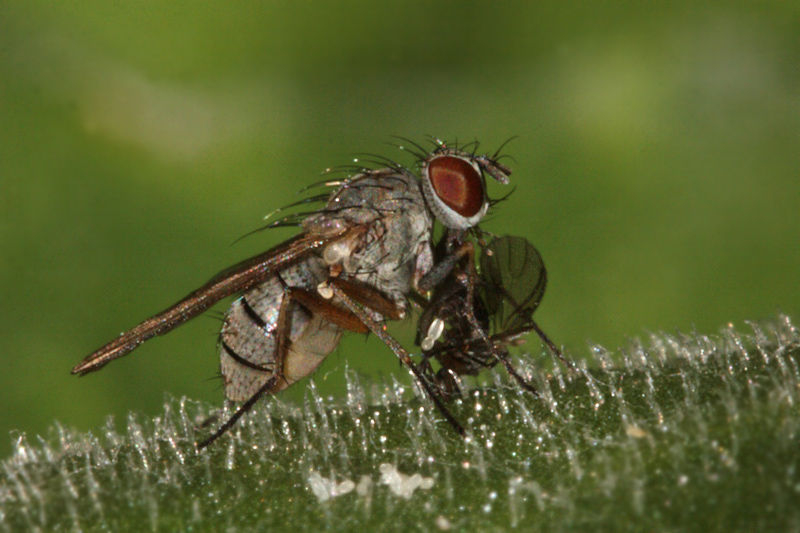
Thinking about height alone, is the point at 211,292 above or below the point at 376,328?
above

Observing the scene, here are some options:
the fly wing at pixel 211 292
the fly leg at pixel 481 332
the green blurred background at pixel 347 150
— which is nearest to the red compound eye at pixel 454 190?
the fly leg at pixel 481 332

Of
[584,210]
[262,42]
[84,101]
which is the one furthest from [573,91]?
[84,101]

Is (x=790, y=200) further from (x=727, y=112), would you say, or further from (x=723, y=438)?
(x=723, y=438)

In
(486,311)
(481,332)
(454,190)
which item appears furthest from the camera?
(454,190)

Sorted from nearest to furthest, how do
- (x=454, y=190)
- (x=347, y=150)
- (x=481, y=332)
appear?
(x=481, y=332), (x=454, y=190), (x=347, y=150)

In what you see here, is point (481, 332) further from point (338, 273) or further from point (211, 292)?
point (211, 292)

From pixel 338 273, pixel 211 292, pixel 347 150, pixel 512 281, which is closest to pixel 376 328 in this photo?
pixel 338 273
